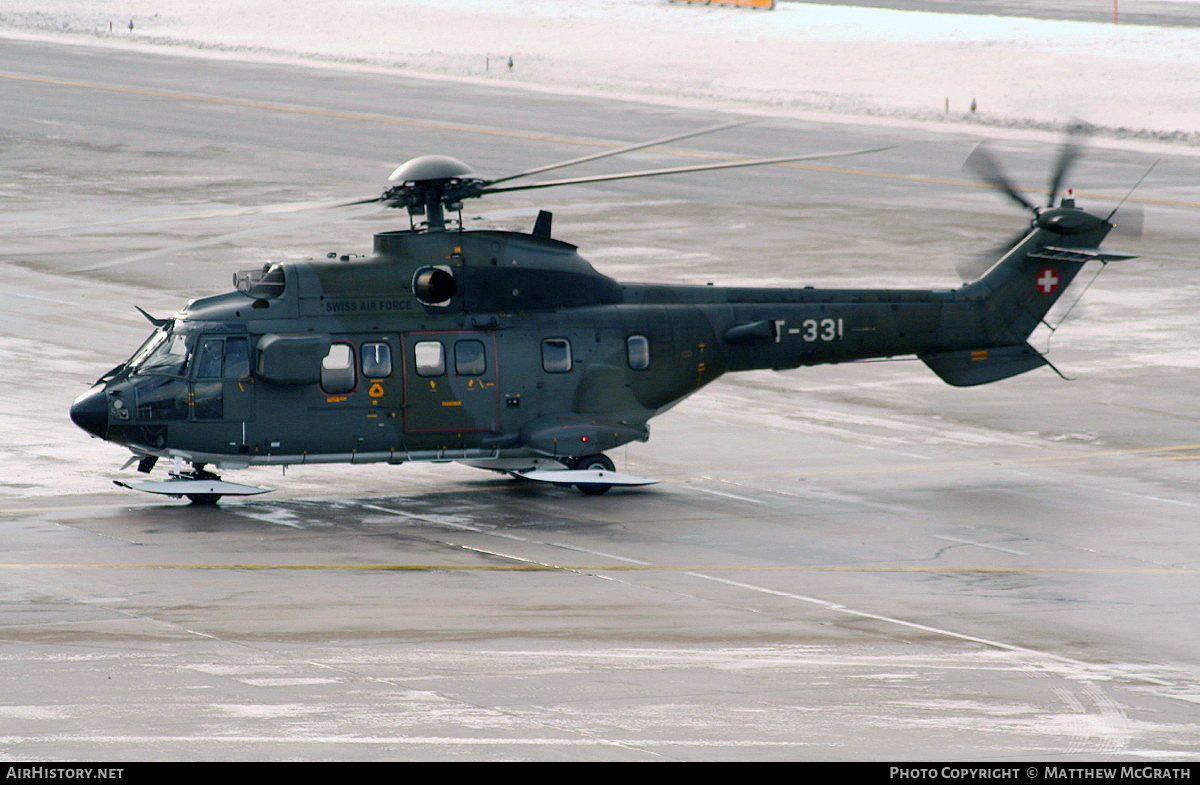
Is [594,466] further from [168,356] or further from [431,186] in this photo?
[168,356]

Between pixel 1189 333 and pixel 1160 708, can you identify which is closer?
pixel 1160 708

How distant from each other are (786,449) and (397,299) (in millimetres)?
7541

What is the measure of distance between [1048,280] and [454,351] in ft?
30.5

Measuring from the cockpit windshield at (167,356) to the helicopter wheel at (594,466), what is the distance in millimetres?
5578

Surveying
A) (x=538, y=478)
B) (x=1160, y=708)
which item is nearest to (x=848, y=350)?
(x=538, y=478)

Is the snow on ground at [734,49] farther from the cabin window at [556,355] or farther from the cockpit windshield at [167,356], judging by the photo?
the cockpit windshield at [167,356]

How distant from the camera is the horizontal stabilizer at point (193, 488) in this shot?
2539 centimetres

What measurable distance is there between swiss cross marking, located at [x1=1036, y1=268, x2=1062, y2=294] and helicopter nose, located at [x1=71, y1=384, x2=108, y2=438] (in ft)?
45.4

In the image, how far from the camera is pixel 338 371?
26.0m

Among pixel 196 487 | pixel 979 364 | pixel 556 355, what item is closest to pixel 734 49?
pixel 979 364

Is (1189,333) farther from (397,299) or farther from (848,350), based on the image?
(397,299)

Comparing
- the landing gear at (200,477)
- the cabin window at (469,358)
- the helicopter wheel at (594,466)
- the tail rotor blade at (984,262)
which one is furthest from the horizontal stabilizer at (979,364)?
the landing gear at (200,477)

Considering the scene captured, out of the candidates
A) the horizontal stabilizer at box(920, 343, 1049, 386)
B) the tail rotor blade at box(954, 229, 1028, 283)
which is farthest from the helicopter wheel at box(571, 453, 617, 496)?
the tail rotor blade at box(954, 229, 1028, 283)

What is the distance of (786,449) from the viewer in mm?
30594
